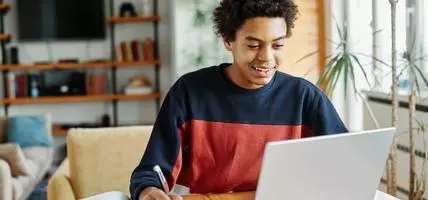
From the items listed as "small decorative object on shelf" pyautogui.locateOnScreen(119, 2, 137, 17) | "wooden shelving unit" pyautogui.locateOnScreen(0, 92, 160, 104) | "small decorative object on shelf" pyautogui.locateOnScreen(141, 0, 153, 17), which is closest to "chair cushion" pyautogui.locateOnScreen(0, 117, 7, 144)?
"wooden shelving unit" pyautogui.locateOnScreen(0, 92, 160, 104)

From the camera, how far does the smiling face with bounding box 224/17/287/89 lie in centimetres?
119

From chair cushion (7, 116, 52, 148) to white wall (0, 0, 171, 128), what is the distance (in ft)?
4.98

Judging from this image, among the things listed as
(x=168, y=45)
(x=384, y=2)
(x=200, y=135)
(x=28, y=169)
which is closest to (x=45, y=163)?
(x=28, y=169)

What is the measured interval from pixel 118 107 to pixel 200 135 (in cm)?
511

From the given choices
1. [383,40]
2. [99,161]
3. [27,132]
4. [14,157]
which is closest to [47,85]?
[27,132]

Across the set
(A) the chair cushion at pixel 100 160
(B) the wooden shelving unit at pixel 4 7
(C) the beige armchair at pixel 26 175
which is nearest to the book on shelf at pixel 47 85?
(B) the wooden shelving unit at pixel 4 7

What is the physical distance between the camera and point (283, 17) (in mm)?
1222

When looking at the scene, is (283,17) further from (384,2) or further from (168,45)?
(168,45)

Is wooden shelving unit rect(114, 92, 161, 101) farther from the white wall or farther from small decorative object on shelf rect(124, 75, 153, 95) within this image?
the white wall

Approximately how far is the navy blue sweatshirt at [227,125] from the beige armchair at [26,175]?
7.43ft

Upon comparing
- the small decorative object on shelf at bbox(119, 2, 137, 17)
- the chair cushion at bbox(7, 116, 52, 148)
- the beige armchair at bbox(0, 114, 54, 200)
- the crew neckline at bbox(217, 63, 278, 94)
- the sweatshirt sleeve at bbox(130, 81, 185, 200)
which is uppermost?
the small decorative object on shelf at bbox(119, 2, 137, 17)

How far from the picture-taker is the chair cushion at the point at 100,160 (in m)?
2.34

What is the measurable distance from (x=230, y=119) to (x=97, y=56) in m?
5.07

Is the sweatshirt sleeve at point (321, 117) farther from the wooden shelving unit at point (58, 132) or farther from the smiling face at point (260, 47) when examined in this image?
the wooden shelving unit at point (58, 132)
